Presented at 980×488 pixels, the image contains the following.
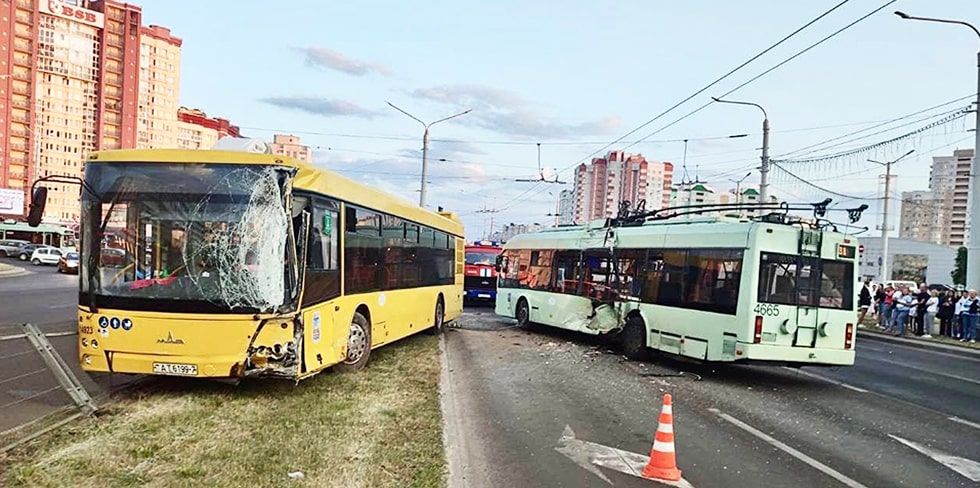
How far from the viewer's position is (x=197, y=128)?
11656 centimetres

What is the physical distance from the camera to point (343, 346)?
10156mm

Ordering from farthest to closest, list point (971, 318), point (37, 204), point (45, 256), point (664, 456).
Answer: point (45, 256)
point (971, 318)
point (37, 204)
point (664, 456)

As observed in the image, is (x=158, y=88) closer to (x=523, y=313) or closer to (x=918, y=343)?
(x=523, y=313)

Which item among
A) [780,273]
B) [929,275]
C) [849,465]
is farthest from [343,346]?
[929,275]

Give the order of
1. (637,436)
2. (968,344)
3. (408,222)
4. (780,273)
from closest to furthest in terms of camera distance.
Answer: (637,436)
(780,273)
(408,222)
(968,344)

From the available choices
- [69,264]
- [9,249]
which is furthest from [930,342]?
[9,249]

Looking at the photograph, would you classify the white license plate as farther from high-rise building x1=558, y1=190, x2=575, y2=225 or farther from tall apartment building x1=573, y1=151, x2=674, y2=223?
high-rise building x1=558, y1=190, x2=575, y2=225

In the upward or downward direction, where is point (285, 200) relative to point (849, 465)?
upward

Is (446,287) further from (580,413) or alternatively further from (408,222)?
(580,413)

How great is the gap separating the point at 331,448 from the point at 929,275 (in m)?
74.1

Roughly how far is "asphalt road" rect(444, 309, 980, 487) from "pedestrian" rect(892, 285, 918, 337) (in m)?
9.34

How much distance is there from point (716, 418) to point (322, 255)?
5.35 m

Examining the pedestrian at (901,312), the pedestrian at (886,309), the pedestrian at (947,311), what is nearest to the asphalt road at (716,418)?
the pedestrian at (947,311)

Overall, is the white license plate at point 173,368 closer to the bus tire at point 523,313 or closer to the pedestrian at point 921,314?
the bus tire at point 523,313
